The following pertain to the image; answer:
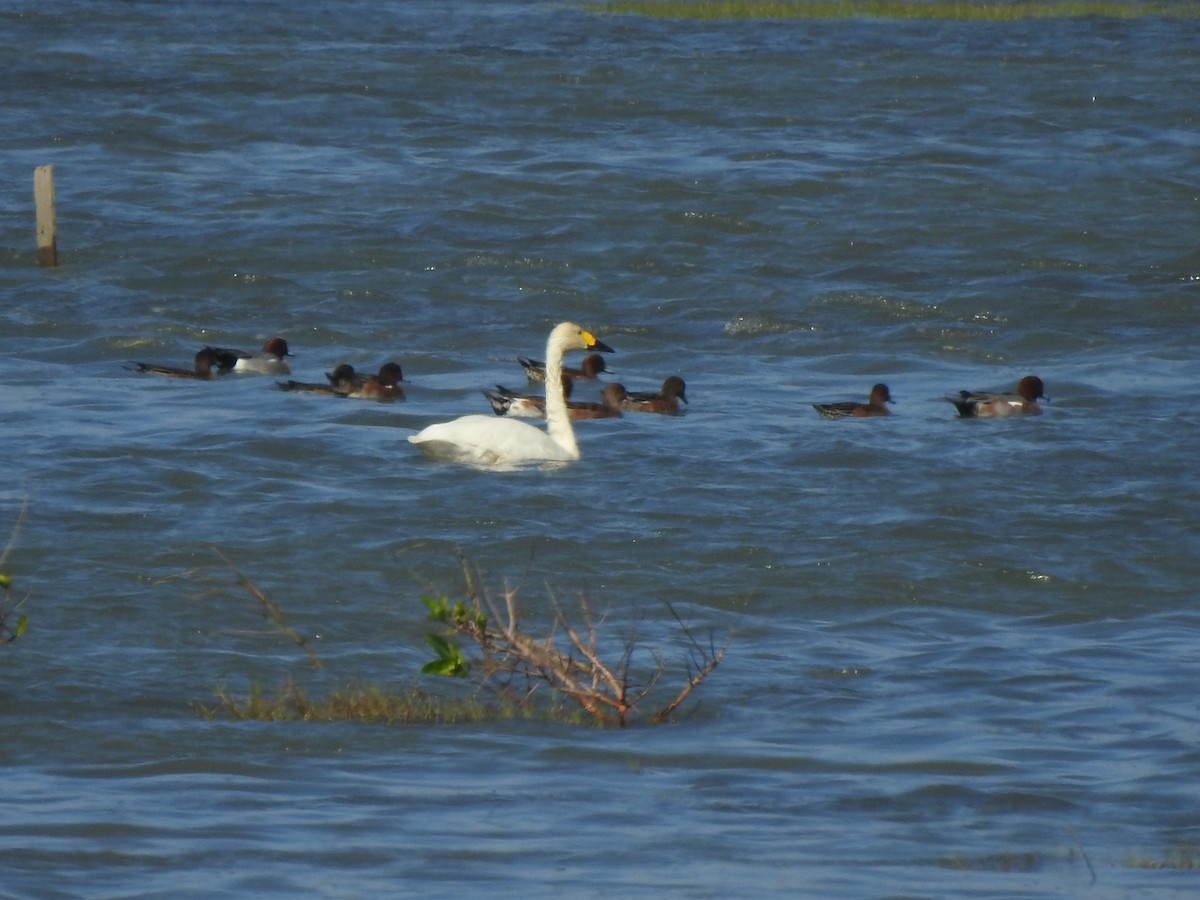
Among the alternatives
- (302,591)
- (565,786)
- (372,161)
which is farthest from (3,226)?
(565,786)

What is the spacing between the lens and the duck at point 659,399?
1681 centimetres

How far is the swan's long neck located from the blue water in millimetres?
223

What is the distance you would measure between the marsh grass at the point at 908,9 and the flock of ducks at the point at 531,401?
1035 inches

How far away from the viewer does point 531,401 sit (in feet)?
56.7

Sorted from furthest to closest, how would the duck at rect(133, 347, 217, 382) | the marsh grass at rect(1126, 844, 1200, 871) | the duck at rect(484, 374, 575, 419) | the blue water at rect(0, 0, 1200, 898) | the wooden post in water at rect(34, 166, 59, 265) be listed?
the wooden post in water at rect(34, 166, 59, 265)
the duck at rect(133, 347, 217, 382)
the duck at rect(484, 374, 575, 419)
the blue water at rect(0, 0, 1200, 898)
the marsh grass at rect(1126, 844, 1200, 871)

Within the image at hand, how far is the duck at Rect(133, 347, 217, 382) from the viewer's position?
1797 centimetres

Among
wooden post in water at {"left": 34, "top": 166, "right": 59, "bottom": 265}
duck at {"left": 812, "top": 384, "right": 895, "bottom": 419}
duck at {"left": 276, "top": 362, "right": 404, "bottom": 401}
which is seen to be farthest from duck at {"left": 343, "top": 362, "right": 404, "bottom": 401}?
wooden post in water at {"left": 34, "top": 166, "right": 59, "bottom": 265}

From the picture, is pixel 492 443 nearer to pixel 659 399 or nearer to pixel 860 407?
pixel 659 399

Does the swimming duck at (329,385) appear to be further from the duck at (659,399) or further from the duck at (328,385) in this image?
the duck at (659,399)

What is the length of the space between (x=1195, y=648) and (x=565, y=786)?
382cm

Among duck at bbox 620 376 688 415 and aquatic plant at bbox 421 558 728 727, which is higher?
duck at bbox 620 376 688 415

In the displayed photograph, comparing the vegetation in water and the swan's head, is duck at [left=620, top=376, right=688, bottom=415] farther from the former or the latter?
the vegetation in water

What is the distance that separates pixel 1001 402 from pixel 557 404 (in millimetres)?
3220

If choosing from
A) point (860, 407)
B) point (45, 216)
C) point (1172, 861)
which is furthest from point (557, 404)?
point (1172, 861)
